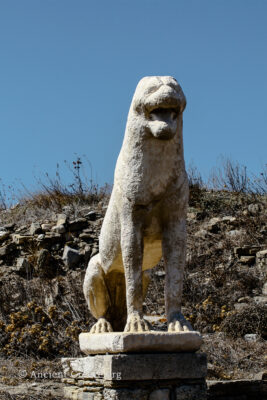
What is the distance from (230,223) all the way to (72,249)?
2915 millimetres

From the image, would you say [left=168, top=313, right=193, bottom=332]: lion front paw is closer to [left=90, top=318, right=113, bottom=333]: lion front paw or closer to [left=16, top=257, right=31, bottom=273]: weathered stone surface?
[left=90, top=318, right=113, bottom=333]: lion front paw

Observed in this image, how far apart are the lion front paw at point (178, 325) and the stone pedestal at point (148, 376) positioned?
0.60 feet

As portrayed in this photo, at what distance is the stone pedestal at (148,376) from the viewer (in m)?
4.31

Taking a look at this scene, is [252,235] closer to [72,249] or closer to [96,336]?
[72,249]

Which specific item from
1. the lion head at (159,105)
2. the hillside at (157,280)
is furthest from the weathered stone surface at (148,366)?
the hillside at (157,280)

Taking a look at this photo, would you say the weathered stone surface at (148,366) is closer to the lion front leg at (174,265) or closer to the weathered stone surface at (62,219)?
the lion front leg at (174,265)

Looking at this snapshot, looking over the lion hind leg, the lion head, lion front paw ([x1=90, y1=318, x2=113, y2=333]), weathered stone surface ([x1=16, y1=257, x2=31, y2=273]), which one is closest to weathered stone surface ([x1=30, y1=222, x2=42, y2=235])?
Answer: weathered stone surface ([x1=16, y1=257, x2=31, y2=273])

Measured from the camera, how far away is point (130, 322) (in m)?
4.49

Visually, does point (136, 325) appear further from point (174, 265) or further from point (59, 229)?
point (59, 229)

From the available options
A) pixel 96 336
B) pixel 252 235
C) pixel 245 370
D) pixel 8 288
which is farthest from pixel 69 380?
pixel 252 235

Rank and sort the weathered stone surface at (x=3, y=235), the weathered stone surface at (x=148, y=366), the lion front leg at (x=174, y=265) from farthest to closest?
1. the weathered stone surface at (x=3, y=235)
2. the lion front leg at (x=174, y=265)
3. the weathered stone surface at (x=148, y=366)

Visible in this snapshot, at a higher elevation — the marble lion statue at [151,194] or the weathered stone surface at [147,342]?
the marble lion statue at [151,194]

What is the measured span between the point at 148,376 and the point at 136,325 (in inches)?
14.7

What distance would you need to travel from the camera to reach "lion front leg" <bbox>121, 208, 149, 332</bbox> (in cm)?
457
